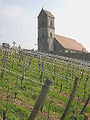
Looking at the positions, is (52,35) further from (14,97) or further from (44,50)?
(14,97)

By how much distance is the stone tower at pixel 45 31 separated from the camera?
4866 cm

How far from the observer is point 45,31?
4916cm

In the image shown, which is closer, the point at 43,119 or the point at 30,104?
the point at 43,119

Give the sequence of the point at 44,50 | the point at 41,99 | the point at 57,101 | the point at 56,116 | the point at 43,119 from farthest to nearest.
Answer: the point at 44,50 < the point at 57,101 < the point at 56,116 < the point at 43,119 < the point at 41,99

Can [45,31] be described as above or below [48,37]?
above

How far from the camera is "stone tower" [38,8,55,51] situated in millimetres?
48656

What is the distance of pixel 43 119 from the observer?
5406 mm

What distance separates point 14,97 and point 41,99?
381 cm

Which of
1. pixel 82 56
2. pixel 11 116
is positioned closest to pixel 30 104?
pixel 11 116

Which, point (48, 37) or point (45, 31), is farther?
point (45, 31)

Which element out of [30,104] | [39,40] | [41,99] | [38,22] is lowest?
[30,104]

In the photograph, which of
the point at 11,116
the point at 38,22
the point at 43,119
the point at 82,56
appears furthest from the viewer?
the point at 38,22

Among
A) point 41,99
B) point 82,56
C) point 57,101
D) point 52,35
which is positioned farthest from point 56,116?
point 52,35

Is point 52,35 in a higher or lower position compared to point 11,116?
higher
